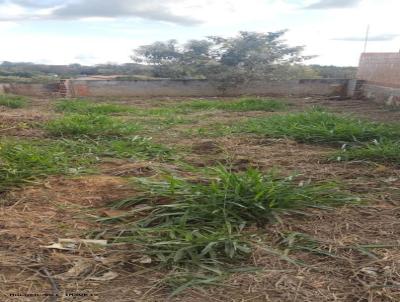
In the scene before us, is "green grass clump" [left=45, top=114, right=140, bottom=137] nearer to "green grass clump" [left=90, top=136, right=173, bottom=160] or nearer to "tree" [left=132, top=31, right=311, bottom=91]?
"green grass clump" [left=90, top=136, right=173, bottom=160]

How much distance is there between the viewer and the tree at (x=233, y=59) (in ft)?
38.6

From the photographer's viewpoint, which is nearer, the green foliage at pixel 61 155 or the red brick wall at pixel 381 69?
the green foliage at pixel 61 155

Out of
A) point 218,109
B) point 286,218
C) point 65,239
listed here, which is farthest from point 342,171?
point 218,109

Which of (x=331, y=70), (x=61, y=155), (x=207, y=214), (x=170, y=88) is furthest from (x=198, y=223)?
(x=331, y=70)

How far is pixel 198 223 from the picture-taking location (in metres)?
2.36

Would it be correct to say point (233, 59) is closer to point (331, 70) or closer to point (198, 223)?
point (331, 70)

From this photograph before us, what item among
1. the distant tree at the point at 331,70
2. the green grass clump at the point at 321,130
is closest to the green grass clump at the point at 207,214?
the green grass clump at the point at 321,130

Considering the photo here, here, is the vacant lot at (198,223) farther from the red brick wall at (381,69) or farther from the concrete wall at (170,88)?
the concrete wall at (170,88)

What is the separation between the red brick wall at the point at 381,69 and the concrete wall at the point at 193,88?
0.66 metres

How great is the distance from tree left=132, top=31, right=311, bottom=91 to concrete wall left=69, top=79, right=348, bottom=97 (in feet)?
0.89

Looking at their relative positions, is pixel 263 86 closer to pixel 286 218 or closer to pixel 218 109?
pixel 218 109

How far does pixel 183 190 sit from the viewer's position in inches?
104

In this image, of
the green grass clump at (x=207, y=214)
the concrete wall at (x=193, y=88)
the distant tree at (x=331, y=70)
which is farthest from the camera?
the distant tree at (x=331, y=70)

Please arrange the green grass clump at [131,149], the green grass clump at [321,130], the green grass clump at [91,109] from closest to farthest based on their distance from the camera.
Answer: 1. the green grass clump at [131,149]
2. the green grass clump at [321,130]
3. the green grass clump at [91,109]
